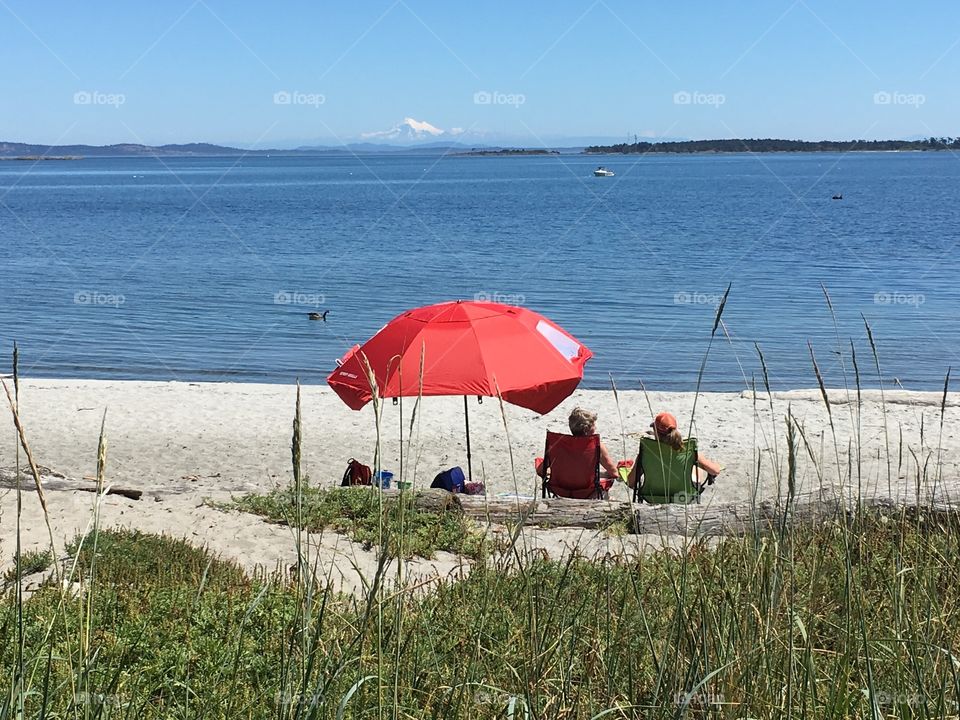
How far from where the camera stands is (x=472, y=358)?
26.3 feet

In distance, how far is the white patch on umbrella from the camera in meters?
8.45

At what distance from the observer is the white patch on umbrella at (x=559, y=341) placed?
845 cm

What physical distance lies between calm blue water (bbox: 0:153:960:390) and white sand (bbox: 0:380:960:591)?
1.35m

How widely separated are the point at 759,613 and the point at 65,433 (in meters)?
12.8

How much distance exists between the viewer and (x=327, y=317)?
87.1ft

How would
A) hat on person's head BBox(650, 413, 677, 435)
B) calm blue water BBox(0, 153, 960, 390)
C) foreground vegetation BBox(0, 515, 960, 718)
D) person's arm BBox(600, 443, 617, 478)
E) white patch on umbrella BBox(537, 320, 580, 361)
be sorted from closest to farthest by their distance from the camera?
foreground vegetation BBox(0, 515, 960, 718) < hat on person's head BBox(650, 413, 677, 435) < white patch on umbrella BBox(537, 320, 580, 361) < person's arm BBox(600, 443, 617, 478) < calm blue water BBox(0, 153, 960, 390)

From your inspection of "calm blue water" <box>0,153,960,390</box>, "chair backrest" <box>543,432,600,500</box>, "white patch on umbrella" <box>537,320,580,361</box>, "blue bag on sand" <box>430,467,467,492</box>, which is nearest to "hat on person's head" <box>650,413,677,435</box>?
"chair backrest" <box>543,432,600,500</box>

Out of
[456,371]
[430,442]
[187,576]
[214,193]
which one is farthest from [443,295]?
[214,193]

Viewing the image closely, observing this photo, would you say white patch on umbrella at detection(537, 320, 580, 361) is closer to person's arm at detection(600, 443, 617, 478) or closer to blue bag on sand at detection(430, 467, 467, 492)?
person's arm at detection(600, 443, 617, 478)

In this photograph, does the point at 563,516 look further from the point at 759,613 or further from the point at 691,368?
the point at 691,368

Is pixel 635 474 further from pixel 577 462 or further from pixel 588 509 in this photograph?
pixel 588 509

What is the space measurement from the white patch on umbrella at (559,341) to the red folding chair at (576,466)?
72 cm

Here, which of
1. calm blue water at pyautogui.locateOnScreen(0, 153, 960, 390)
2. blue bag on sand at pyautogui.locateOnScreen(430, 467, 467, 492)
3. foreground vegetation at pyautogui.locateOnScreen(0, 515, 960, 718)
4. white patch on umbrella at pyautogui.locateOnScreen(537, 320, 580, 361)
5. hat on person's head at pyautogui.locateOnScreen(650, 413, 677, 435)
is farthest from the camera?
calm blue water at pyautogui.locateOnScreen(0, 153, 960, 390)

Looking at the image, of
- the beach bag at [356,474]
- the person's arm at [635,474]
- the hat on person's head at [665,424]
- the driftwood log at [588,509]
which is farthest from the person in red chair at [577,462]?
the beach bag at [356,474]
